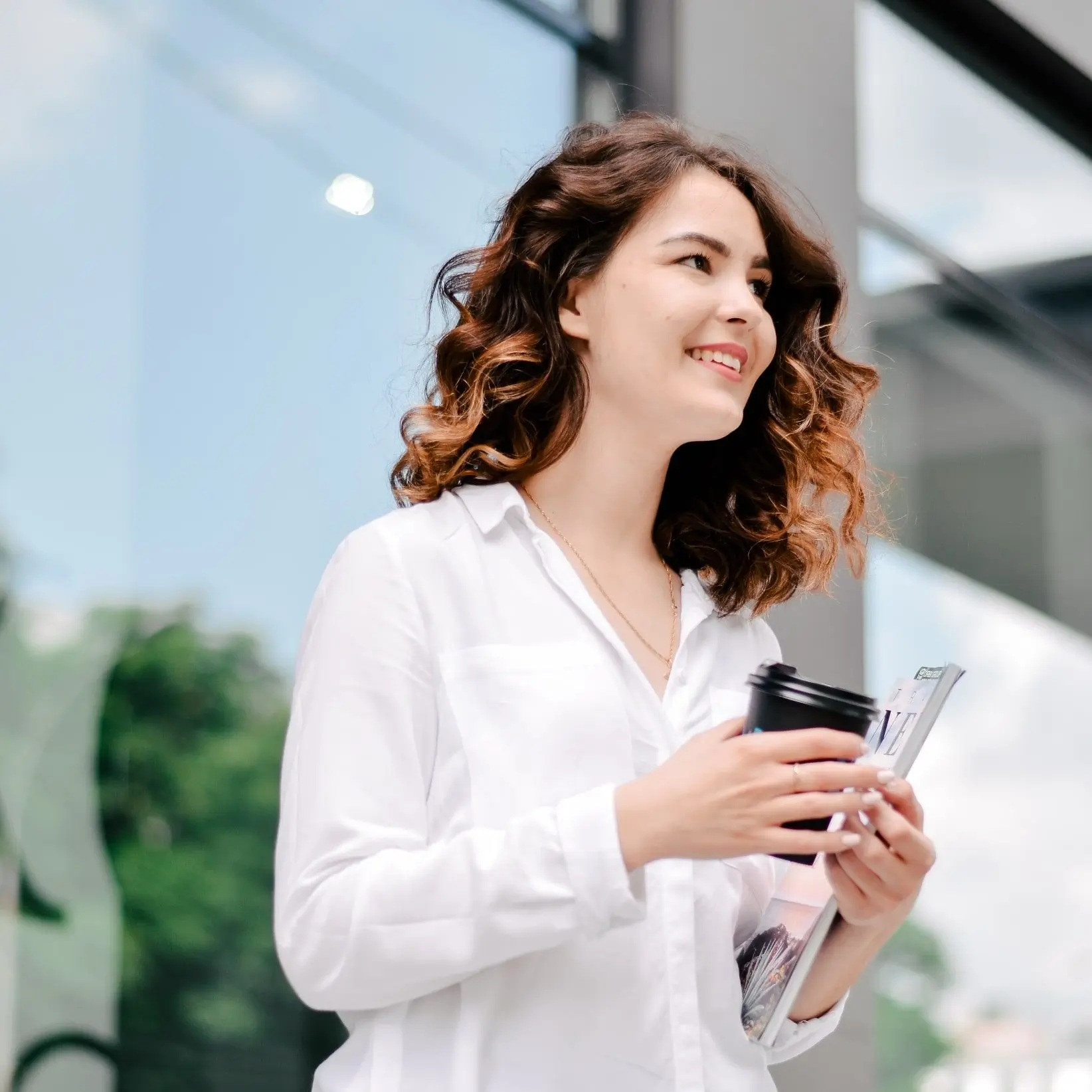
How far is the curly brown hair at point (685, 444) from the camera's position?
5.70 ft

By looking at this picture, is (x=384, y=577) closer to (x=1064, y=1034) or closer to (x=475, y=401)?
(x=475, y=401)

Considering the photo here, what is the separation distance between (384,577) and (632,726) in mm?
301

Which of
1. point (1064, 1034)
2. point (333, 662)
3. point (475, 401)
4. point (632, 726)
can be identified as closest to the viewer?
point (333, 662)

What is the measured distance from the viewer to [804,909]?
1.48 m

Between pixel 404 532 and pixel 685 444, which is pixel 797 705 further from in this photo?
pixel 685 444

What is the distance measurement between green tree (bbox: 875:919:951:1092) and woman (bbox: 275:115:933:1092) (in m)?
1.69

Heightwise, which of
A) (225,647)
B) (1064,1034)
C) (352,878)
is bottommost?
(1064,1034)

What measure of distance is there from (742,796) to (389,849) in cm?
33

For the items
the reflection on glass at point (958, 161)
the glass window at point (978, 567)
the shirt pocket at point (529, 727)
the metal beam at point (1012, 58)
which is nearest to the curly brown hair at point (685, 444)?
the shirt pocket at point (529, 727)

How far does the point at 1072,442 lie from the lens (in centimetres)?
392

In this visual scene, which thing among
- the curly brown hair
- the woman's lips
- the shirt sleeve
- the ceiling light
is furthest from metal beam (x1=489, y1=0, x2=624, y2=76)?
the shirt sleeve

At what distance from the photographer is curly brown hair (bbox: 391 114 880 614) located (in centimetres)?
174

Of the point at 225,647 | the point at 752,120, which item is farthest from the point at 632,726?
the point at 752,120

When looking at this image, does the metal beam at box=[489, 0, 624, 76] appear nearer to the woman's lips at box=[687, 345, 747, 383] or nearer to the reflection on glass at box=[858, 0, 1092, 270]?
the reflection on glass at box=[858, 0, 1092, 270]
